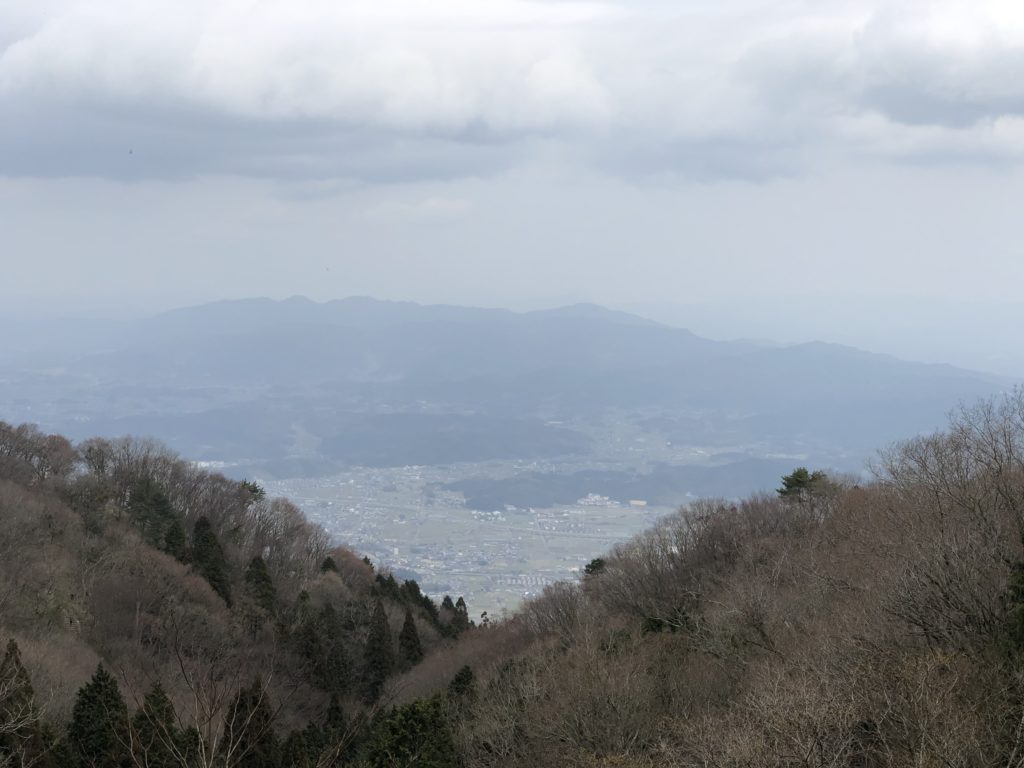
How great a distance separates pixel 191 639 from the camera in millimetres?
34062

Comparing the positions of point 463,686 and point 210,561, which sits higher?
point 210,561

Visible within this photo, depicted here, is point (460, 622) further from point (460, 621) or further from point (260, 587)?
point (260, 587)

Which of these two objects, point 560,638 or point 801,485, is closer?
point 560,638

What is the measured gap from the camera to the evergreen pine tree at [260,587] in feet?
140

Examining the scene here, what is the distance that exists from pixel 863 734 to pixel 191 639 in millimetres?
28061

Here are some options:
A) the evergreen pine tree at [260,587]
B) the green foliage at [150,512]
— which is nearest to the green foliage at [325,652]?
the evergreen pine tree at [260,587]

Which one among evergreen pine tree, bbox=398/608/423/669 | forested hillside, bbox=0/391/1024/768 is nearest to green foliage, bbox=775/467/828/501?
forested hillside, bbox=0/391/1024/768

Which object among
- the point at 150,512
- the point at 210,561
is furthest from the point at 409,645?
the point at 150,512

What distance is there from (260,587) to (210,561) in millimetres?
2846

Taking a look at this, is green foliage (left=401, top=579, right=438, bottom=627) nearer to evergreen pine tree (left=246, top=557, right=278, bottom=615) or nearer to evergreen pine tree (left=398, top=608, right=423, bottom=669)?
evergreen pine tree (left=398, top=608, right=423, bottom=669)

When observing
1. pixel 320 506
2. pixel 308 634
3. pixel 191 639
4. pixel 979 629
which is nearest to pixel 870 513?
pixel 979 629

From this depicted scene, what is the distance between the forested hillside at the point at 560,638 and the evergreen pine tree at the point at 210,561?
0.12m

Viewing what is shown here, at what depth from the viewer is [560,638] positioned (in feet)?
103

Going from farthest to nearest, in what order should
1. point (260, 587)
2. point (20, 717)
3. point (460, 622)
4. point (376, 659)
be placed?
point (460, 622) < point (260, 587) < point (376, 659) < point (20, 717)
